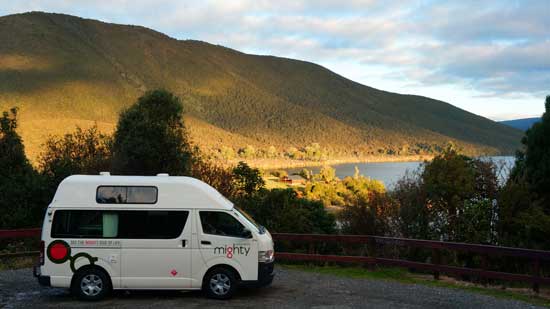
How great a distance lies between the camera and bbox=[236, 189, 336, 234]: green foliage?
19672 millimetres

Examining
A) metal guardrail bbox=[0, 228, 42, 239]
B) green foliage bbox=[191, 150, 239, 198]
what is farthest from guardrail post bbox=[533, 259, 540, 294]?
green foliage bbox=[191, 150, 239, 198]

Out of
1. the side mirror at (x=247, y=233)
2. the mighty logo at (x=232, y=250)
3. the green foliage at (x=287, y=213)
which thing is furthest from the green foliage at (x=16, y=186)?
the side mirror at (x=247, y=233)

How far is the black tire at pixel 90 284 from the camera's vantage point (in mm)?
11656

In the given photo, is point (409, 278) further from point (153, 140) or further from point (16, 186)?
point (16, 186)

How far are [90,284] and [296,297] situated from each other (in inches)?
162

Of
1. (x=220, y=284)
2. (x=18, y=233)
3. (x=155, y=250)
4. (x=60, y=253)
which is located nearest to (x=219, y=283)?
(x=220, y=284)

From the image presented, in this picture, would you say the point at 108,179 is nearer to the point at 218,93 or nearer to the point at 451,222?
the point at 451,222

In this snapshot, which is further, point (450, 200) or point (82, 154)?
point (82, 154)

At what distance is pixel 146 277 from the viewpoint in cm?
1173

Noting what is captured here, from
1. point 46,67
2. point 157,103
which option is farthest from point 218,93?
point 157,103

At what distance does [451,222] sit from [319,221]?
4596mm

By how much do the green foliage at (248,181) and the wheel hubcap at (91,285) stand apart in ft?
37.6

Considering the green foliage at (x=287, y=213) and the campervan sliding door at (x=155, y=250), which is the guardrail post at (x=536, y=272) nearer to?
the campervan sliding door at (x=155, y=250)

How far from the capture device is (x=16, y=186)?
21781 millimetres
